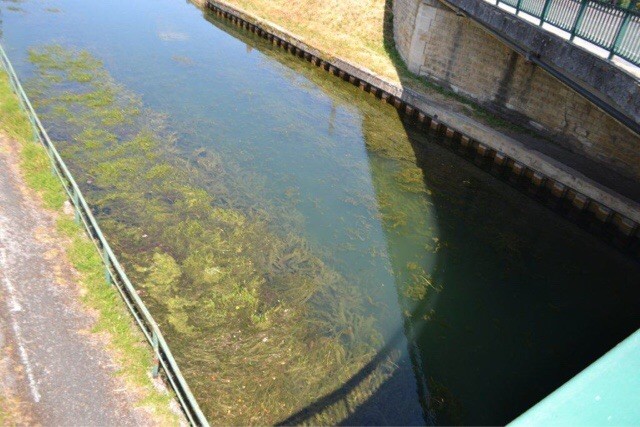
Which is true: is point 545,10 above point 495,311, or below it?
above

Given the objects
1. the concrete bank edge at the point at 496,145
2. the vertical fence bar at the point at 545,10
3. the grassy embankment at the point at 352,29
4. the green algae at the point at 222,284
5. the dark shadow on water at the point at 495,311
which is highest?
the vertical fence bar at the point at 545,10

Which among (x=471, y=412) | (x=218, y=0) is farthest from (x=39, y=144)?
(x=218, y=0)

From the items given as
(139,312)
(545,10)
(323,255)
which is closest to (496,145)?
(545,10)

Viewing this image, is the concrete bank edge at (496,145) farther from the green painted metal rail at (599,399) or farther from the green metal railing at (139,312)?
the green metal railing at (139,312)

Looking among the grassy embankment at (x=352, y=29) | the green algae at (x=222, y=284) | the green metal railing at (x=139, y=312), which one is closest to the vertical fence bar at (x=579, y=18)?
the green algae at (x=222, y=284)

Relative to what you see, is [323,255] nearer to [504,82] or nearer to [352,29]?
[504,82]

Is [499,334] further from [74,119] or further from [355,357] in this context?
[74,119]
